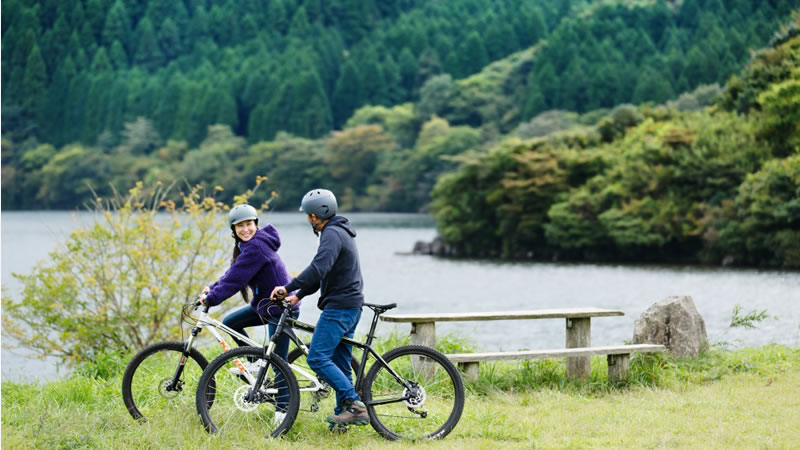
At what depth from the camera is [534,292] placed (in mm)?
31734

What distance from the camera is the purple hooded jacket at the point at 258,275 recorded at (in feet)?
22.4

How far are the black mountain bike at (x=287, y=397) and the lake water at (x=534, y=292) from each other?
5492 millimetres

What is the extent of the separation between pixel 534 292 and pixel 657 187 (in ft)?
40.5

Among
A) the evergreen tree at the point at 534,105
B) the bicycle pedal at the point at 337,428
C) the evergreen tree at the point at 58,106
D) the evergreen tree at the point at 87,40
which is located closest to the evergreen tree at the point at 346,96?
the evergreen tree at the point at 534,105

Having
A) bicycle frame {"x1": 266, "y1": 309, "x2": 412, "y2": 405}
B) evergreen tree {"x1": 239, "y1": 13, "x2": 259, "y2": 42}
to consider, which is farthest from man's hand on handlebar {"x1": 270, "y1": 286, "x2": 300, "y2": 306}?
evergreen tree {"x1": 239, "y1": 13, "x2": 259, "y2": 42}

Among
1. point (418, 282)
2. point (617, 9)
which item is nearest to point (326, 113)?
point (617, 9)

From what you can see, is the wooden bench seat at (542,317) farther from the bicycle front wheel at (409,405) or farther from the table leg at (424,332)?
the bicycle front wheel at (409,405)

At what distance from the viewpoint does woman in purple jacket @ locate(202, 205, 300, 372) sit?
6820 millimetres

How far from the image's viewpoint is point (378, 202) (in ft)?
300

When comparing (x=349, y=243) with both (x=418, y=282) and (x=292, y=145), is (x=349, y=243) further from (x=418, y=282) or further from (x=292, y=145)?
(x=292, y=145)

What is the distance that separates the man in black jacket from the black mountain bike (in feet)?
0.38

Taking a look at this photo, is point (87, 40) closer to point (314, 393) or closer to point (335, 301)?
point (314, 393)

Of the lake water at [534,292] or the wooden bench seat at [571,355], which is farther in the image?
the lake water at [534,292]

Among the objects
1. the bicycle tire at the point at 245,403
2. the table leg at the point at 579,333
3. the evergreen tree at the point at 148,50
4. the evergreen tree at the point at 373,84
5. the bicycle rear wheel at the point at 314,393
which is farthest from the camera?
the evergreen tree at the point at 148,50
